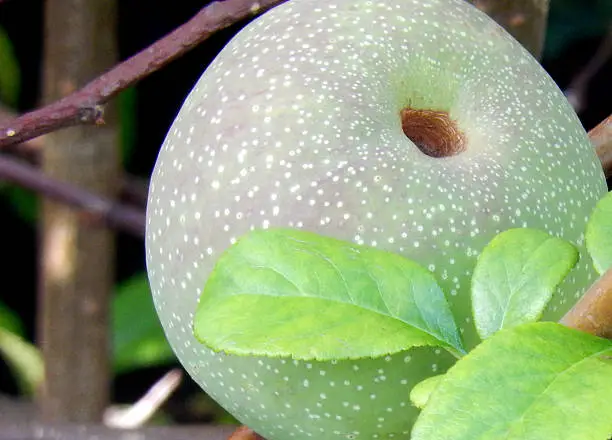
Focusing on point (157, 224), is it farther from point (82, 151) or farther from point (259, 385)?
point (82, 151)

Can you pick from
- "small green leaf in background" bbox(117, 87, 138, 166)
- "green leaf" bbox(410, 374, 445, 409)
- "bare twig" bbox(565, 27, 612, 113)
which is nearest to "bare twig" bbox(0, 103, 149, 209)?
"small green leaf in background" bbox(117, 87, 138, 166)

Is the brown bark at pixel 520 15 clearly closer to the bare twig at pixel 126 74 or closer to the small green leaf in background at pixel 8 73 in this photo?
the bare twig at pixel 126 74

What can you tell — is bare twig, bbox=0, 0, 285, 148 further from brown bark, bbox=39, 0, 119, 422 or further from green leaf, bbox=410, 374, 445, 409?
brown bark, bbox=39, 0, 119, 422

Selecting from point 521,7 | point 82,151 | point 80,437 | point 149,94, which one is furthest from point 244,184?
point 149,94

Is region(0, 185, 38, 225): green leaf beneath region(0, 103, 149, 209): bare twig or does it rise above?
beneath

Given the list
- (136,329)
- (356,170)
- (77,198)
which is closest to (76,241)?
(77,198)

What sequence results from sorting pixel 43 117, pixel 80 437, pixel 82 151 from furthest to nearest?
pixel 82 151 < pixel 80 437 < pixel 43 117

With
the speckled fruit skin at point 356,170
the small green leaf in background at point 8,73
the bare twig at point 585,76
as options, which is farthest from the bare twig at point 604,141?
the small green leaf in background at point 8,73

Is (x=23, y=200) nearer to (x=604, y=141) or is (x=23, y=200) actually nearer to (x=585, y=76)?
(x=585, y=76)
